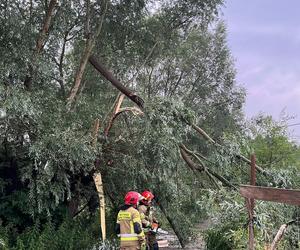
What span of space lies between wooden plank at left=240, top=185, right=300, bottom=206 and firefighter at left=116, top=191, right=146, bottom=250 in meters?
2.42

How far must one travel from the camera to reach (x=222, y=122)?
23938 mm

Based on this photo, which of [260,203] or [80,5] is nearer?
[260,203]

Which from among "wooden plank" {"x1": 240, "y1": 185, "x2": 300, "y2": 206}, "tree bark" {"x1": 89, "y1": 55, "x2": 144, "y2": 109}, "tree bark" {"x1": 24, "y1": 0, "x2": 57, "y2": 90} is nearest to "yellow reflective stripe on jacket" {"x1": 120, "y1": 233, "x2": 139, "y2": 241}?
"wooden plank" {"x1": 240, "y1": 185, "x2": 300, "y2": 206}

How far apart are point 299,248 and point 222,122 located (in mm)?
16376

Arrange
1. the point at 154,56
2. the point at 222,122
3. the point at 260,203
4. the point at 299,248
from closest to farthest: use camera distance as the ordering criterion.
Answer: the point at 299,248
the point at 260,203
the point at 154,56
the point at 222,122

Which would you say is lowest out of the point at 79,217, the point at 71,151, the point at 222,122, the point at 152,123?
the point at 79,217

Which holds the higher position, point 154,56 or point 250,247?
point 154,56

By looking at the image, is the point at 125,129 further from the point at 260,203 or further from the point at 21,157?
the point at 260,203

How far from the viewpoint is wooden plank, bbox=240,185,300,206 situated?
197 inches

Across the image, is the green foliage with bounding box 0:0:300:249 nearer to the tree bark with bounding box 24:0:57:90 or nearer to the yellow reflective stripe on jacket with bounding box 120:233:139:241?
the tree bark with bounding box 24:0:57:90

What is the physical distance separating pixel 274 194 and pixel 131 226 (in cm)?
320

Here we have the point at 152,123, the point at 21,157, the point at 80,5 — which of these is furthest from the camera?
the point at 80,5

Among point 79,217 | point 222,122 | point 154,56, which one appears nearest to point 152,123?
point 79,217

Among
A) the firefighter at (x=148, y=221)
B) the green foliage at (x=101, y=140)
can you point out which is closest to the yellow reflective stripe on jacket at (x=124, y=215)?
the firefighter at (x=148, y=221)
